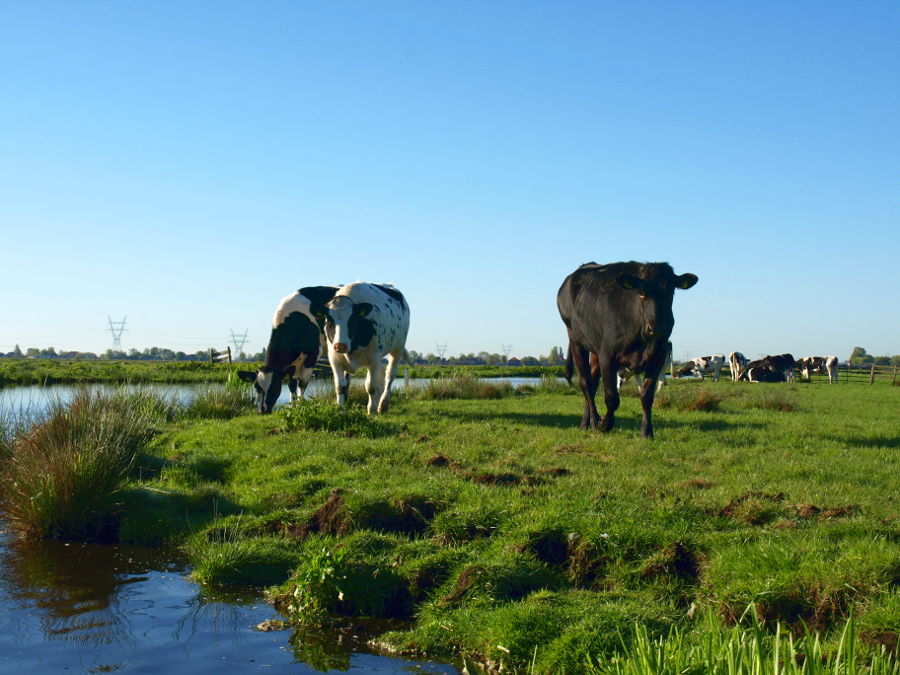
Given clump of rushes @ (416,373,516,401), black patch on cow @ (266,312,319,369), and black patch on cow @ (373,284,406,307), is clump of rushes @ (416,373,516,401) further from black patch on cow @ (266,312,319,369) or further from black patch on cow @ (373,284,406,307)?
black patch on cow @ (266,312,319,369)

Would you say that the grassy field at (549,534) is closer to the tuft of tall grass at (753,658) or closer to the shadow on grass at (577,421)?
the tuft of tall grass at (753,658)

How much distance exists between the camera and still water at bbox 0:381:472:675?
5.39 m

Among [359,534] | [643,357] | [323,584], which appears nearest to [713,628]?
[323,584]

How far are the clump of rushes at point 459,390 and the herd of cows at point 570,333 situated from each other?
45.6 inches

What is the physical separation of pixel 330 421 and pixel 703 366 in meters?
41.8

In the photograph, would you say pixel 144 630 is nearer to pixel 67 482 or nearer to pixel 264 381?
pixel 67 482

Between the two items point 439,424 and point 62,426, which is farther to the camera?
point 439,424

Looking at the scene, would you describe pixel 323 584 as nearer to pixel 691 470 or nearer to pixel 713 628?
pixel 713 628

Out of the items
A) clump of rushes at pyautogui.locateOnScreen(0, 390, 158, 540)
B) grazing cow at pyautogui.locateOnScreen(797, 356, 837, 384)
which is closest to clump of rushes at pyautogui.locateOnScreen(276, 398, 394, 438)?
clump of rushes at pyautogui.locateOnScreen(0, 390, 158, 540)

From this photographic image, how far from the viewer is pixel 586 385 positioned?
14000 millimetres

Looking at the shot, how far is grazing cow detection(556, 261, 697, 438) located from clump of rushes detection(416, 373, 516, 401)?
666 centimetres

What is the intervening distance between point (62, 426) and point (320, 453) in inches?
134

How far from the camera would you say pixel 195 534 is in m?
8.27

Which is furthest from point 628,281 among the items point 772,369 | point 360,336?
point 772,369
